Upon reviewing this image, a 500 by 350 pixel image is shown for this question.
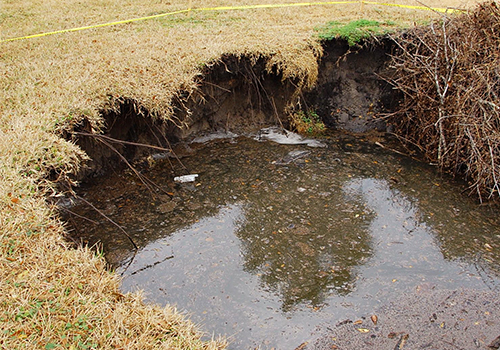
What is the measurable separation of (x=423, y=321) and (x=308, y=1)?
8.30 m

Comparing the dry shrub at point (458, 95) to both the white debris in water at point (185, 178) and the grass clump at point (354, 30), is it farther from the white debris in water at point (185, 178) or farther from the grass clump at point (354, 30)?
the white debris in water at point (185, 178)

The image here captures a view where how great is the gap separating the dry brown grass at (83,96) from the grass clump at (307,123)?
0.63 m

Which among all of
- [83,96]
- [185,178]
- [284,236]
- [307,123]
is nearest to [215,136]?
[185,178]

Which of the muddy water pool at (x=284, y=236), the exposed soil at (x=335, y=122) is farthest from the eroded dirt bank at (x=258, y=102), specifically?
the muddy water pool at (x=284, y=236)

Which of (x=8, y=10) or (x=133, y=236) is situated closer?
(x=133, y=236)

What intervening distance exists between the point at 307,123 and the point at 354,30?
1.76m

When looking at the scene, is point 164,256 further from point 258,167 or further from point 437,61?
point 437,61

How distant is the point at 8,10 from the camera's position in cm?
856

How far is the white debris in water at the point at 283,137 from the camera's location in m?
6.39

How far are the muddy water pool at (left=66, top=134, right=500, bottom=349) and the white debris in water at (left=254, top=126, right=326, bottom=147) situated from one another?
0.44m

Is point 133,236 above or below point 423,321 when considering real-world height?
above

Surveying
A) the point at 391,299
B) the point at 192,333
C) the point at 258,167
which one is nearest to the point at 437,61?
the point at 258,167

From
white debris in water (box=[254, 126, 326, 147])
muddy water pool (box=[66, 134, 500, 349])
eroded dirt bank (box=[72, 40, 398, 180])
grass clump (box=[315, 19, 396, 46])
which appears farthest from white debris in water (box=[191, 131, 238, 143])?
grass clump (box=[315, 19, 396, 46])

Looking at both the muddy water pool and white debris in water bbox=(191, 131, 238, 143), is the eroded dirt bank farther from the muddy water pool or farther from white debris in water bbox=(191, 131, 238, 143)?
the muddy water pool
